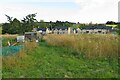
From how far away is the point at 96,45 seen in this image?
11.4 m

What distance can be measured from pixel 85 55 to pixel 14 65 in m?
3.66

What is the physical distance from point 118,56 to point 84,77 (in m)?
3.87

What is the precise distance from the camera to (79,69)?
25.8 ft

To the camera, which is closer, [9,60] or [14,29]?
[9,60]

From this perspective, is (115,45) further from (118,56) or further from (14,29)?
(14,29)

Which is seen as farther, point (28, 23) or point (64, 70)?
point (28, 23)

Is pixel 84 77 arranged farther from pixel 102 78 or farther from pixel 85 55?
pixel 85 55

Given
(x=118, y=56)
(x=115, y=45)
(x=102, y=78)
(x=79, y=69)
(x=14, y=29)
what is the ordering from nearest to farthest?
(x=102, y=78)
(x=79, y=69)
(x=118, y=56)
(x=115, y=45)
(x=14, y=29)

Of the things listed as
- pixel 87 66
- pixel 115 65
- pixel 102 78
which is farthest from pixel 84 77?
pixel 115 65

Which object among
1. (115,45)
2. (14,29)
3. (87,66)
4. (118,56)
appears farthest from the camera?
(14,29)

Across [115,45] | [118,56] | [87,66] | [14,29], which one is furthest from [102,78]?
[14,29]

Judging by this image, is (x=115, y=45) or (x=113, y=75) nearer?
(x=113, y=75)

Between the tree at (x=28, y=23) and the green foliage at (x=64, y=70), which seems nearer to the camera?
the green foliage at (x=64, y=70)

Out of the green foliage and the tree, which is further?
the tree
